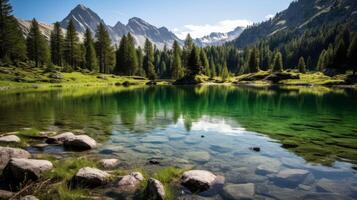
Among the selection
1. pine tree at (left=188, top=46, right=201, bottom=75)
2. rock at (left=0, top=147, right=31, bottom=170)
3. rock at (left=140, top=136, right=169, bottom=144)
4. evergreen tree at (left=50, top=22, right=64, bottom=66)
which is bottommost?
rock at (left=140, top=136, right=169, bottom=144)

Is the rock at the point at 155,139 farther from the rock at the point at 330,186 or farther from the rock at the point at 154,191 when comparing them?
the rock at the point at 330,186

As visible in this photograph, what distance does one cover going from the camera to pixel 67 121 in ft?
89.0

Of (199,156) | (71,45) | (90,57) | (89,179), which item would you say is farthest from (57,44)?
(89,179)

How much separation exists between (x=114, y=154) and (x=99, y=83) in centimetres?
8558

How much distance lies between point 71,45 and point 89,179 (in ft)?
375

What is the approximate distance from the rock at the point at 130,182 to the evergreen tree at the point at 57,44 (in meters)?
116

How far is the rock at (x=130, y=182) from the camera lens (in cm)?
1071

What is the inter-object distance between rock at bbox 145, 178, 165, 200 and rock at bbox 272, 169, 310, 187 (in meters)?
5.34

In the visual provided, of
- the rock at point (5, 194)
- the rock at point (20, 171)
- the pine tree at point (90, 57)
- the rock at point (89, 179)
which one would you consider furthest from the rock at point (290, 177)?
the pine tree at point (90, 57)

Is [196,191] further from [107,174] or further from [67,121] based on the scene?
[67,121]

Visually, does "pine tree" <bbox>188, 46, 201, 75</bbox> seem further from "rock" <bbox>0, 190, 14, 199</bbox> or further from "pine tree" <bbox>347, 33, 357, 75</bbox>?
"rock" <bbox>0, 190, 14, 199</bbox>

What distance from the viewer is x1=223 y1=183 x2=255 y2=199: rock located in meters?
10.4

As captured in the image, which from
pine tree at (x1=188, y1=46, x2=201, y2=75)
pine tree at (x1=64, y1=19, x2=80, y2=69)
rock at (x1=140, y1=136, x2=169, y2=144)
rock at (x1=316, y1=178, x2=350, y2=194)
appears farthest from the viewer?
pine tree at (x1=188, y1=46, x2=201, y2=75)

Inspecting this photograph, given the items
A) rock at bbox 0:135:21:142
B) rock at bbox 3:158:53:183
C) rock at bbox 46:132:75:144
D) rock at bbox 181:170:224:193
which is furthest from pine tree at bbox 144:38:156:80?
rock at bbox 181:170:224:193
